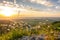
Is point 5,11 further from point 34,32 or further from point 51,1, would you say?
point 51,1

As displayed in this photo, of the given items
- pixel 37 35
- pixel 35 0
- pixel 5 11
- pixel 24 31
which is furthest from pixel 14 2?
Result: pixel 37 35

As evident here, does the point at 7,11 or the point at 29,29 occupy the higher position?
the point at 7,11

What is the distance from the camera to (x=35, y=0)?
2.44 metres

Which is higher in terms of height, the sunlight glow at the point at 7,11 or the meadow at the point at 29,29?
the sunlight glow at the point at 7,11

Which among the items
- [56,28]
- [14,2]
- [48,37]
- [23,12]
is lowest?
[48,37]

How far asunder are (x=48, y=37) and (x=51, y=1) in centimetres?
69

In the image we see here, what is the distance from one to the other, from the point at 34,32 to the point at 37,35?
0.09m

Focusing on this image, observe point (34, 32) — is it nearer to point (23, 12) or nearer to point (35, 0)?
point (23, 12)

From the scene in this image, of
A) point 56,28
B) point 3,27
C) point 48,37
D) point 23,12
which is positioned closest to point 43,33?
point 48,37

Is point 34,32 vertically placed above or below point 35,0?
below

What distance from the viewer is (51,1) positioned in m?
2.43

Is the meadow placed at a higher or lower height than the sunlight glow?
lower

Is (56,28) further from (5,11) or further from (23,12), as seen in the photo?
(5,11)

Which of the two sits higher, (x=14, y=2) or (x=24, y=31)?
(x=14, y=2)
